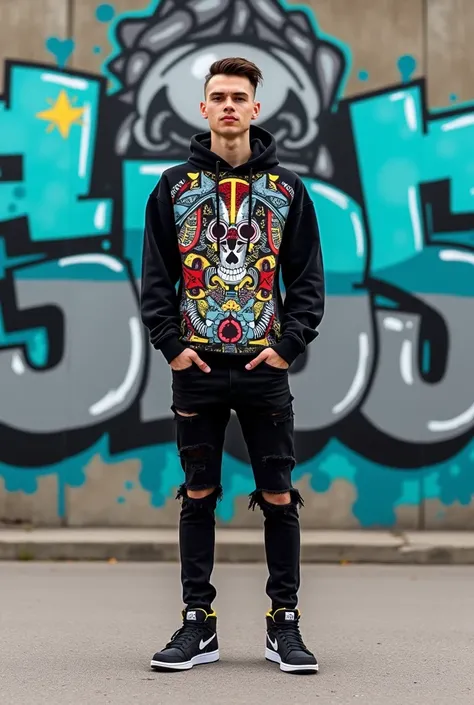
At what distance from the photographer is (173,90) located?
8344 millimetres

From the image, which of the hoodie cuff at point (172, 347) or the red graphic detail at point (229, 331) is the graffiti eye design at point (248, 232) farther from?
the hoodie cuff at point (172, 347)

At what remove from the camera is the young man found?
427 centimetres

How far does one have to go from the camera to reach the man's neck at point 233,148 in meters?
4.36

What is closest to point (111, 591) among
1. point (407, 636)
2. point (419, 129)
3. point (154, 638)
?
point (154, 638)

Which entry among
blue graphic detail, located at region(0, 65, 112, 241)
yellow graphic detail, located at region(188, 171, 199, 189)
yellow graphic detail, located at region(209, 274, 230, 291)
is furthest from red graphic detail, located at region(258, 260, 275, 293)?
blue graphic detail, located at region(0, 65, 112, 241)

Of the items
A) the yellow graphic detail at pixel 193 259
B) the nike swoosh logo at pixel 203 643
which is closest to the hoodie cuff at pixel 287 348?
the yellow graphic detail at pixel 193 259

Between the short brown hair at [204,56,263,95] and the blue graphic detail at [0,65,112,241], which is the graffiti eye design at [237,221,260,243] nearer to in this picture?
the short brown hair at [204,56,263,95]

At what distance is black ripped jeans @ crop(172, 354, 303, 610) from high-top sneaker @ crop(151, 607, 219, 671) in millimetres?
48

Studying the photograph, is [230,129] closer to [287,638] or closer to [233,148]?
[233,148]

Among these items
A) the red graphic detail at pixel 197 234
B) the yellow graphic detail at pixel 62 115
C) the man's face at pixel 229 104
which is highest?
the yellow graphic detail at pixel 62 115

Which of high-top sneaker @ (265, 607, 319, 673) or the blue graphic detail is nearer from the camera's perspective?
→ high-top sneaker @ (265, 607, 319, 673)

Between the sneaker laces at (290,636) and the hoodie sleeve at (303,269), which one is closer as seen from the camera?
the sneaker laces at (290,636)

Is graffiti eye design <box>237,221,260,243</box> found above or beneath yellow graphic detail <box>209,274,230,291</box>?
above

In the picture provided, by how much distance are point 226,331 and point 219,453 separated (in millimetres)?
444
